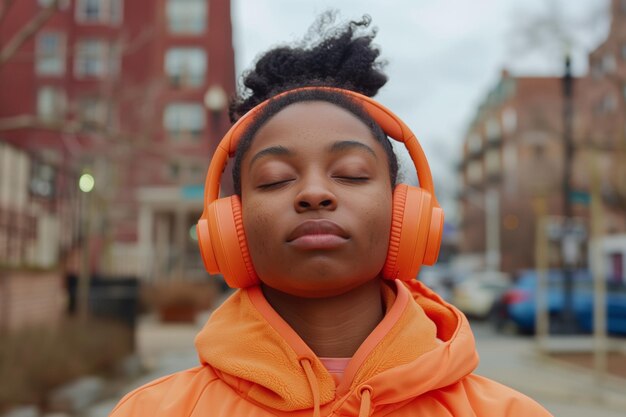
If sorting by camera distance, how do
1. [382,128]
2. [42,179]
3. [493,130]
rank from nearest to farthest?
[382,128], [42,179], [493,130]

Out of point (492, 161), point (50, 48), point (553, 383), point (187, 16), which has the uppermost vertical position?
point (187, 16)

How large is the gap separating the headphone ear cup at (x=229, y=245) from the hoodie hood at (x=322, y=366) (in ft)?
0.20

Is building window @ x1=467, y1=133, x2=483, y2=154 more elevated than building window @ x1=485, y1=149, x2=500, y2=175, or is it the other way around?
building window @ x1=467, y1=133, x2=483, y2=154

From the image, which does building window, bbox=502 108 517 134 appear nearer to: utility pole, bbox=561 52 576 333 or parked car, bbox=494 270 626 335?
parked car, bbox=494 270 626 335

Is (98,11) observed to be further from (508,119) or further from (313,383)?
(313,383)

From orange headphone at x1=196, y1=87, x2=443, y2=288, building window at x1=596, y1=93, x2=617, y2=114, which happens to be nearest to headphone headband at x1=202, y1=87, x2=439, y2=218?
orange headphone at x1=196, y1=87, x2=443, y2=288

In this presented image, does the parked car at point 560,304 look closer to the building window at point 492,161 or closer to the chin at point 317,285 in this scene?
the chin at point 317,285

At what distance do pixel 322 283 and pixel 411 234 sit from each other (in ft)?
0.87

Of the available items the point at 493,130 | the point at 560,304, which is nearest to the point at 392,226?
the point at 560,304

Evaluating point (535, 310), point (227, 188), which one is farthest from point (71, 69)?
point (227, 188)

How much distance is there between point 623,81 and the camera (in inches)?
635

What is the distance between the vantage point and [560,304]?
17.4m

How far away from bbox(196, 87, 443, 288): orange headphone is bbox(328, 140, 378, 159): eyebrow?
143 millimetres

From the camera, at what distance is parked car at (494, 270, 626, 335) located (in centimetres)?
1652
